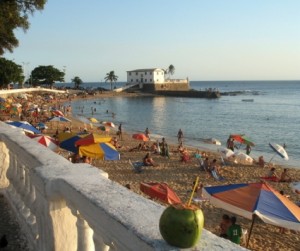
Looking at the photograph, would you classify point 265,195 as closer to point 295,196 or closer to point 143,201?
point 143,201

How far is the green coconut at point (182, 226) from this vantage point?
1551mm

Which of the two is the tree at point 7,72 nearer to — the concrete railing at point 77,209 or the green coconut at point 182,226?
the concrete railing at point 77,209

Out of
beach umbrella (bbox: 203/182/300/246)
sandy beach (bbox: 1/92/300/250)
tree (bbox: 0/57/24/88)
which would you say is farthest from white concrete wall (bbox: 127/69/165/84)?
beach umbrella (bbox: 203/182/300/246)

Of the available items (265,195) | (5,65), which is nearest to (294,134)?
(265,195)

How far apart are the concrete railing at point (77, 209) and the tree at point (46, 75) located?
330ft

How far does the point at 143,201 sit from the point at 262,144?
34103 mm

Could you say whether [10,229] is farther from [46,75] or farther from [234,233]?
[46,75]

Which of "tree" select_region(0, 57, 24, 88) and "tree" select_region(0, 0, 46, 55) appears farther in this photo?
"tree" select_region(0, 57, 24, 88)

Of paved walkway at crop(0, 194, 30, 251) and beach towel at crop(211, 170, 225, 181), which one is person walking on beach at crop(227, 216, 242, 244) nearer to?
paved walkway at crop(0, 194, 30, 251)

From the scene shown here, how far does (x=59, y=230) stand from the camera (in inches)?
104

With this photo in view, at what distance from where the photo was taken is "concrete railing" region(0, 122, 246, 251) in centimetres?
177

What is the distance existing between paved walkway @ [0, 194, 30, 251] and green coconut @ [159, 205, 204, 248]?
7.86 ft

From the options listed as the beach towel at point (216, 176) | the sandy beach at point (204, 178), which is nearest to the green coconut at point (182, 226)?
the sandy beach at point (204, 178)

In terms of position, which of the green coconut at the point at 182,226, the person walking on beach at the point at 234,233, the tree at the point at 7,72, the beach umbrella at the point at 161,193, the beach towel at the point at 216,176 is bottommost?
the beach towel at the point at 216,176
